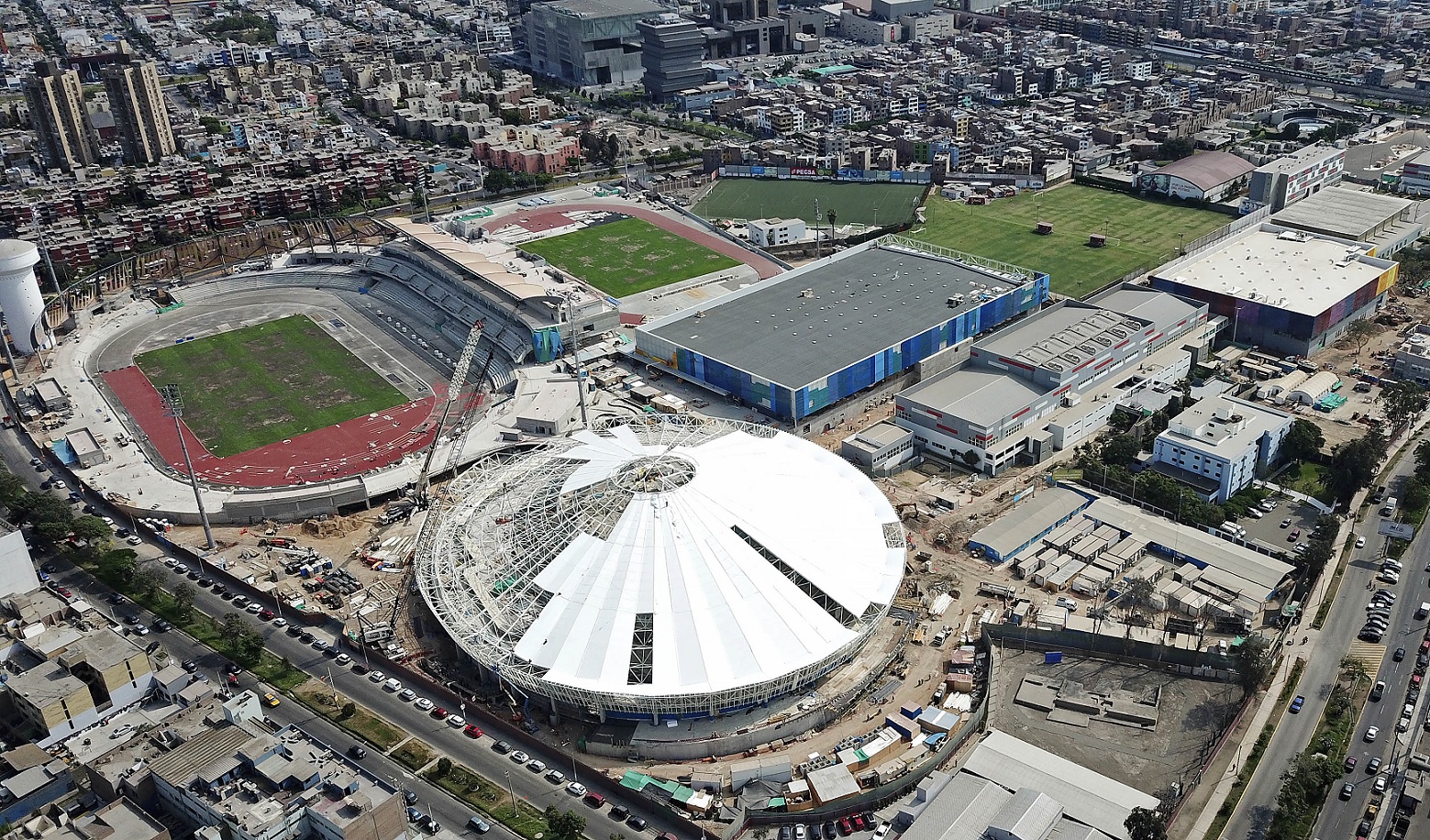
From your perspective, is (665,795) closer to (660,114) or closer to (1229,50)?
(660,114)

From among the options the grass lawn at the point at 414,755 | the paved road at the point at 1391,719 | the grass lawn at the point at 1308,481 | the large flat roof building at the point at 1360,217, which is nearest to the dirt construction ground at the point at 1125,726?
the paved road at the point at 1391,719

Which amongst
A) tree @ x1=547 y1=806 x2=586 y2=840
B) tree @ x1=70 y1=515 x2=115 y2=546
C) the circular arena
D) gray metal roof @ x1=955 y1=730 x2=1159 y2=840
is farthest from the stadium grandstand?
gray metal roof @ x1=955 y1=730 x2=1159 y2=840

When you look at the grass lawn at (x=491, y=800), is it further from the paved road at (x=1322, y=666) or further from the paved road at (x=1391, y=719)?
the paved road at (x=1391, y=719)

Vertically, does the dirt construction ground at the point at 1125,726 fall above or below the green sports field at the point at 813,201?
below

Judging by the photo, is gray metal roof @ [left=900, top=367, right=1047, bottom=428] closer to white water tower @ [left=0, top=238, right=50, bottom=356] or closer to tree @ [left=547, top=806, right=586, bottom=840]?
tree @ [left=547, top=806, right=586, bottom=840]

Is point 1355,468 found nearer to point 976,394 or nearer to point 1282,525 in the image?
point 1282,525

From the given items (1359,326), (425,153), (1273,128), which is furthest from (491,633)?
(1273,128)
